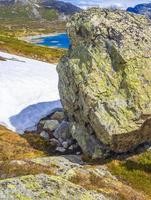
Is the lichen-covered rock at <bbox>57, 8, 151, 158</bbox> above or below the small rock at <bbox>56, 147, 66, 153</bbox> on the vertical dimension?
above

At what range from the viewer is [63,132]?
1487 inches

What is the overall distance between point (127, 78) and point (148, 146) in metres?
5.69

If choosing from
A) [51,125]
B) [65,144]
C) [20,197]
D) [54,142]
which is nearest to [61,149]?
[65,144]

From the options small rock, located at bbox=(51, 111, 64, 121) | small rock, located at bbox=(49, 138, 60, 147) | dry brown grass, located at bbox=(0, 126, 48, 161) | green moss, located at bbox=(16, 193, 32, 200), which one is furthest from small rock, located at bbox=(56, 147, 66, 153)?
green moss, located at bbox=(16, 193, 32, 200)

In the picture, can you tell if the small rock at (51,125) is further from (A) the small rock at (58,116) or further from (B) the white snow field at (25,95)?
(B) the white snow field at (25,95)

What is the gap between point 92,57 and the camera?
32.5 meters

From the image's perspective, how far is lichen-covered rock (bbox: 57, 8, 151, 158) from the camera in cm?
3088

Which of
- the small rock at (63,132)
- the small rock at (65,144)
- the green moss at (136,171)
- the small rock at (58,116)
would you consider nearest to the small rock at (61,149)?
the small rock at (65,144)

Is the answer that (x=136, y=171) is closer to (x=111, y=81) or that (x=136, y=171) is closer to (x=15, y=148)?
(x=111, y=81)

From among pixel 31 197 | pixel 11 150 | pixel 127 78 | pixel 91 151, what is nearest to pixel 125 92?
pixel 127 78

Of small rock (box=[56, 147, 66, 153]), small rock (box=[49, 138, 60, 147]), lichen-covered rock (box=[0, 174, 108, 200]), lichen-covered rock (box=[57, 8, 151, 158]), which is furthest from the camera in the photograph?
small rock (box=[49, 138, 60, 147])

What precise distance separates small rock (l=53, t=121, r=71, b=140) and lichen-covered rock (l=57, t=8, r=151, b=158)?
2.53 m

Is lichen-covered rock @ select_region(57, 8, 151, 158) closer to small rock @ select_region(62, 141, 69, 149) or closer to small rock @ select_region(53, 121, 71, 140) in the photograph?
small rock @ select_region(62, 141, 69, 149)

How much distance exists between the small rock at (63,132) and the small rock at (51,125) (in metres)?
1.35
